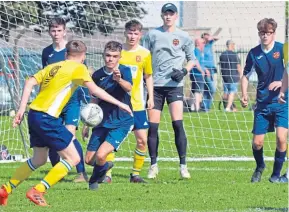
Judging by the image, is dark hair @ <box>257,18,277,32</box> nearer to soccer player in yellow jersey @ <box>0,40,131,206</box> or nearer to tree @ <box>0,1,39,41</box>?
soccer player in yellow jersey @ <box>0,40,131,206</box>

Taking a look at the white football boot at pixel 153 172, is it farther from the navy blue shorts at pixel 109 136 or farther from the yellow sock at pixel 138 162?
the navy blue shorts at pixel 109 136

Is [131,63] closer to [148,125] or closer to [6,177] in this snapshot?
[148,125]

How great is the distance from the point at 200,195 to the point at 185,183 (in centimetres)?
122

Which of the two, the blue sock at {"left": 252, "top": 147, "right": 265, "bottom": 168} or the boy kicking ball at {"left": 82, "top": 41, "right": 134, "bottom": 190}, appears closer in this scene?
the boy kicking ball at {"left": 82, "top": 41, "right": 134, "bottom": 190}

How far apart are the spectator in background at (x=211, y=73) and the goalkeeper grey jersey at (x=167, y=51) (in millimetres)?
8119

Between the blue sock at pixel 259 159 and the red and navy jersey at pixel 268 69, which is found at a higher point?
the red and navy jersey at pixel 268 69

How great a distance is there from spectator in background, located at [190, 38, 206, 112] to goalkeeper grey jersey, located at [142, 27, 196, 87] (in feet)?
22.9

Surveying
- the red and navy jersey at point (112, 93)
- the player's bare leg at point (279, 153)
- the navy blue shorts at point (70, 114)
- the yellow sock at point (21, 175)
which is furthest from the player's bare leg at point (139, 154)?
the yellow sock at point (21, 175)

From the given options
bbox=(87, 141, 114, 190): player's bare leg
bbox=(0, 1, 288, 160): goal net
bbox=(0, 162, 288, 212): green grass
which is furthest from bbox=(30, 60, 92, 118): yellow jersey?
bbox=(0, 1, 288, 160): goal net

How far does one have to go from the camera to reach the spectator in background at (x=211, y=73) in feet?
67.1

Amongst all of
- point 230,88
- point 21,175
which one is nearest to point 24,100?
point 21,175

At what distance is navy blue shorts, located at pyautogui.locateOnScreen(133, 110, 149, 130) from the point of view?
11.1m

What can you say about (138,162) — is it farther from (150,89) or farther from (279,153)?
(279,153)

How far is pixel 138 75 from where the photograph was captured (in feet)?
36.6
